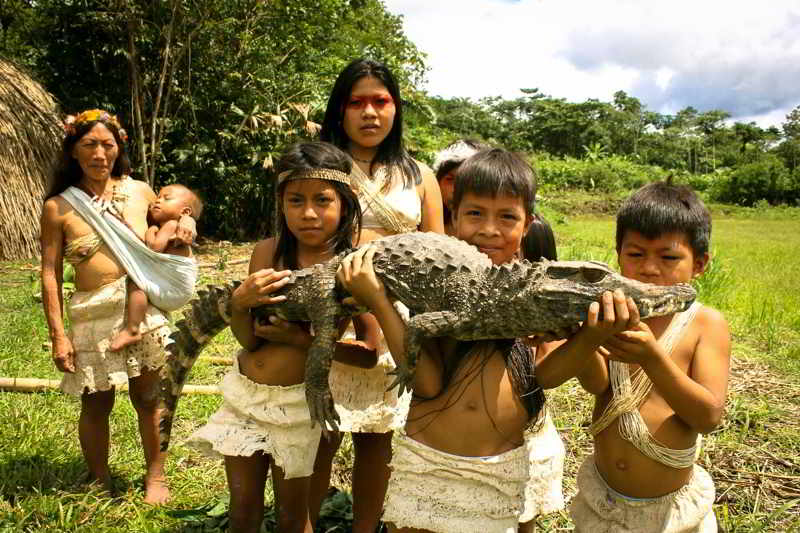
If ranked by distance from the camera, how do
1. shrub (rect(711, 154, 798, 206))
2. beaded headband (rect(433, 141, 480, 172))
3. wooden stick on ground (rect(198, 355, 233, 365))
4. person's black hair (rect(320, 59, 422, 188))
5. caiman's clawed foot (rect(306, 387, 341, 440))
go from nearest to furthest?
caiman's clawed foot (rect(306, 387, 341, 440)) → person's black hair (rect(320, 59, 422, 188)) → beaded headband (rect(433, 141, 480, 172)) → wooden stick on ground (rect(198, 355, 233, 365)) → shrub (rect(711, 154, 798, 206))

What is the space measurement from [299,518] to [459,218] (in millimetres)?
1436

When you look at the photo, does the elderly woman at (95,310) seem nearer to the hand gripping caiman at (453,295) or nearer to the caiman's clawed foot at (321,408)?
the hand gripping caiman at (453,295)

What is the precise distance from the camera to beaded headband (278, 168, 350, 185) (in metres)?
2.34

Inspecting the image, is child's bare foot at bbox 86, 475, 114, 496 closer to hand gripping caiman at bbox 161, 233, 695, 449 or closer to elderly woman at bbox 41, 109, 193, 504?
elderly woman at bbox 41, 109, 193, 504

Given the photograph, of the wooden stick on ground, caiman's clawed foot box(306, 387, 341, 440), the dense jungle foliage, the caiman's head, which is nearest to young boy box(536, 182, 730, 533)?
the caiman's head

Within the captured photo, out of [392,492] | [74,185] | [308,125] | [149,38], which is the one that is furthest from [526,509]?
[149,38]

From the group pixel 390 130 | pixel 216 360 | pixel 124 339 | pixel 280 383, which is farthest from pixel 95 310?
pixel 216 360

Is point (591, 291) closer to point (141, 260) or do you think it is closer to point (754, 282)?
point (141, 260)

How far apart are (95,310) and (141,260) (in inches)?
14.7

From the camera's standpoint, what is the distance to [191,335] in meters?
2.80

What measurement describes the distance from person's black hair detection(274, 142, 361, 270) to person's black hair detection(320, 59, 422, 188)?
37 cm

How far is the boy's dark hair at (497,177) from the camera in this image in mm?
2121

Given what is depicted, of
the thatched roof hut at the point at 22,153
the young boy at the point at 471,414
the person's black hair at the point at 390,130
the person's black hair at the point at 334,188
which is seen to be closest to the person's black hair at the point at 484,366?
the young boy at the point at 471,414

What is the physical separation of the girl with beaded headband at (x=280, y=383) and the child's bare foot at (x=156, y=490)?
3.41 feet
